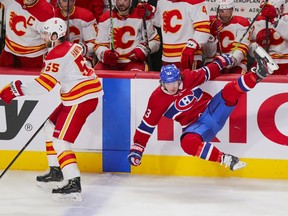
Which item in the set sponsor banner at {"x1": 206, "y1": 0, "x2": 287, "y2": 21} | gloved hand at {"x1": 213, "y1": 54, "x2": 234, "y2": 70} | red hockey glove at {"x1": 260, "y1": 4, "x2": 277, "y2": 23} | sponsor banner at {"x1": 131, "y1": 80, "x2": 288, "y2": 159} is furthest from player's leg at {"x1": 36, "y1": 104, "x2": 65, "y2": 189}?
sponsor banner at {"x1": 206, "y1": 0, "x2": 287, "y2": 21}

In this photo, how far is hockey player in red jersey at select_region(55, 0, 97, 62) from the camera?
22.6 feet

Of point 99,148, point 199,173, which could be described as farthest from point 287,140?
point 99,148

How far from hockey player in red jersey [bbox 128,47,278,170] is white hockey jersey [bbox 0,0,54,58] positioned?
1.07 m

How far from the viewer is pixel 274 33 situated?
6805mm

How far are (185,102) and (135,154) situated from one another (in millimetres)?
450

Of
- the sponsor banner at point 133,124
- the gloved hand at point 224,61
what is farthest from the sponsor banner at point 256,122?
the gloved hand at point 224,61

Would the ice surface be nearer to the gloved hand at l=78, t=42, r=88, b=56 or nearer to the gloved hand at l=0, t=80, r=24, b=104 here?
the gloved hand at l=0, t=80, r=24, b=104

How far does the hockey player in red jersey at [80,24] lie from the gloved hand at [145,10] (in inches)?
13.9

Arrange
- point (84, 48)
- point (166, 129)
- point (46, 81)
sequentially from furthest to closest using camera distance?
point (84, 48) < point (166, 129) < point (46, 81)

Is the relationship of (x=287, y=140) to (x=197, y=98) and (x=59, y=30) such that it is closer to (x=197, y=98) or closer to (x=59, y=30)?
(x=197, y=98)

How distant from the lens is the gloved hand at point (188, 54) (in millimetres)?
6516

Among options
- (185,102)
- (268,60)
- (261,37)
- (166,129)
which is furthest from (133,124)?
(261,37)

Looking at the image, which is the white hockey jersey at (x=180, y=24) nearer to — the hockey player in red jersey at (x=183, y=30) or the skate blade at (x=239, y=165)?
the hockey player in red jersey at (x=183, y=30)

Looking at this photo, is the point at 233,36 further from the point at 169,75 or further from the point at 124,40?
the point at 169,75
